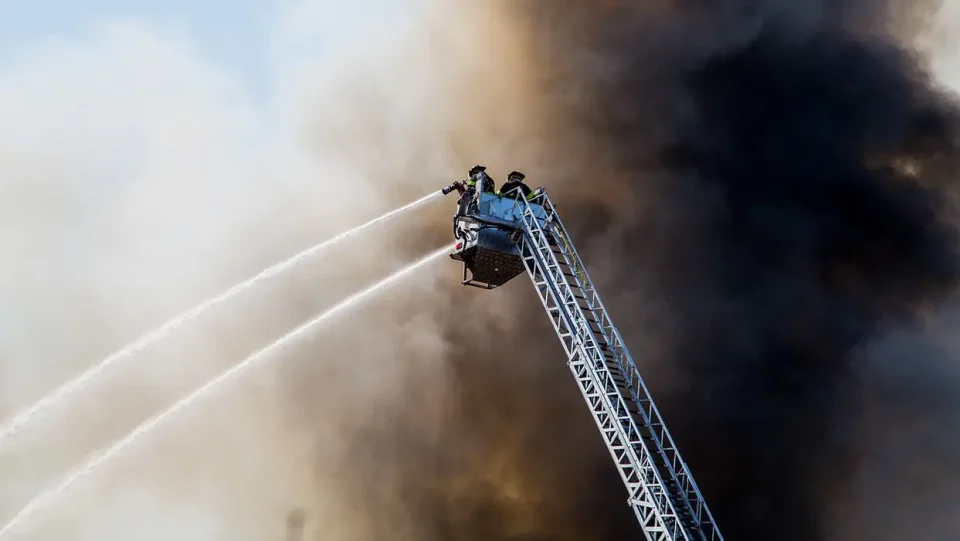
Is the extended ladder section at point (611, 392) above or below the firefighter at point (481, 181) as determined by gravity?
below

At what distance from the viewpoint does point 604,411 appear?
76.8ft

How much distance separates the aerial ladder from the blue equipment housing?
0.03m

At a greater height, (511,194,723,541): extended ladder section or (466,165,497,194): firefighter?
(466,165,497,194): firefighter

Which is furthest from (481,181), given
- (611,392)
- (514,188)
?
(611,392)

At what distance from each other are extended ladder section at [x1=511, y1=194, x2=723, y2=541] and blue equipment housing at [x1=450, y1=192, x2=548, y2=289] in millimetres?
148

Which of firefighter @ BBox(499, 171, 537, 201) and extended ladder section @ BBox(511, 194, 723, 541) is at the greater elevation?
firefighter @ BBox(499, 171, 537, 201)

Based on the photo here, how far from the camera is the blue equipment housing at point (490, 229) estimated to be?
25.5 meters

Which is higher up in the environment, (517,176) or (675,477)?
(517,176)

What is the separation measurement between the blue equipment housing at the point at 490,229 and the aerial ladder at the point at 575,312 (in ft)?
0.10

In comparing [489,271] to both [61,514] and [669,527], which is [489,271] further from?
[61,514]

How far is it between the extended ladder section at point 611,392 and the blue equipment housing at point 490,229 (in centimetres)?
15

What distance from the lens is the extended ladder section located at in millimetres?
21844

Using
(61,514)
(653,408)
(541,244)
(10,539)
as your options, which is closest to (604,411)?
(653,408)

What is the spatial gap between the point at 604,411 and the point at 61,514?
42210mm
